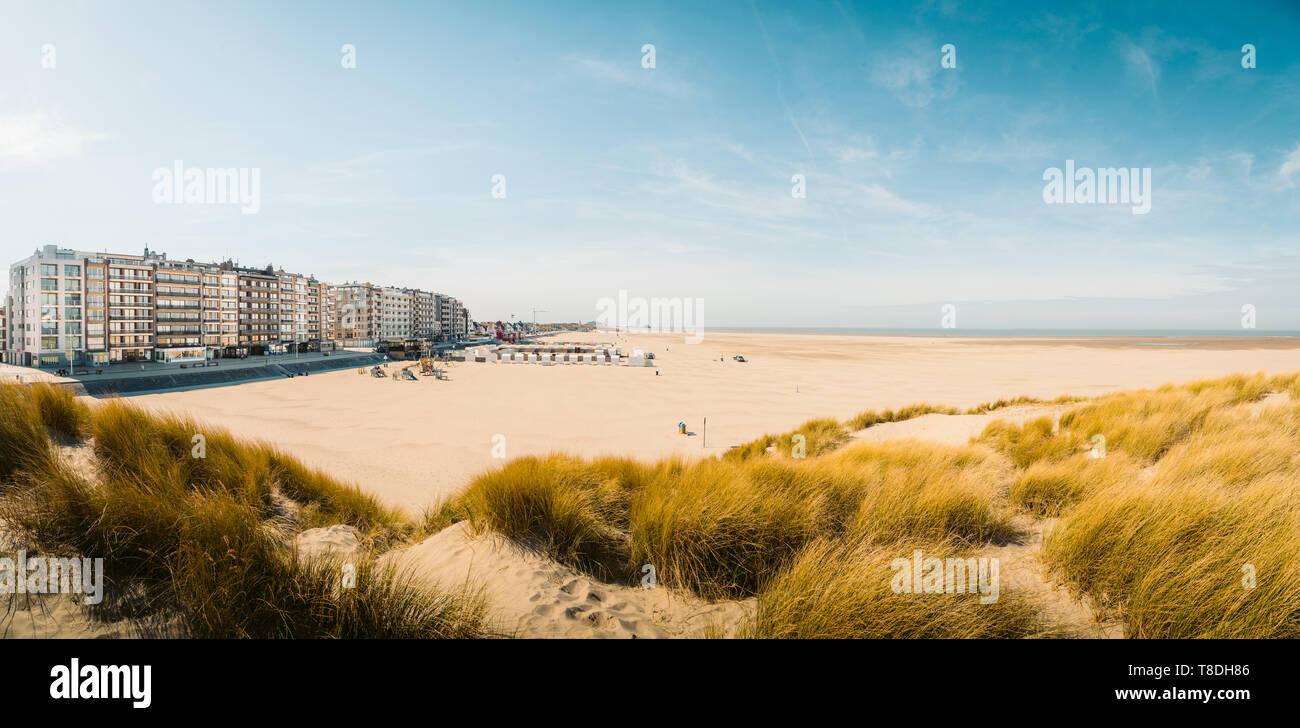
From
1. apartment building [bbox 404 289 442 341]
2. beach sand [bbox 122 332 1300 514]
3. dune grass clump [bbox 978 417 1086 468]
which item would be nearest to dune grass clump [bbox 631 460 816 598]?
dune grass clump [bbox 978 417 1086 468]

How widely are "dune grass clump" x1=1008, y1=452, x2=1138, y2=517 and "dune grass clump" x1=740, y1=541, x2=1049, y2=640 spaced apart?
272 cm

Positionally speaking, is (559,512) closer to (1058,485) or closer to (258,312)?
(1058,485)

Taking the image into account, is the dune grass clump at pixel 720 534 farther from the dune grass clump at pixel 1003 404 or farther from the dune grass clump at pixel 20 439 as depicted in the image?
the dune grass clump at pixel 1003 404

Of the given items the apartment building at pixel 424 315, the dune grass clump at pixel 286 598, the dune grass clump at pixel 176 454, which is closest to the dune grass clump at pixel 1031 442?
the dune grass clump at pixel 286 598

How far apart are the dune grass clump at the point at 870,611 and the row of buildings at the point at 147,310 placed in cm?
8006

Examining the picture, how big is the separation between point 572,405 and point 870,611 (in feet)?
84.5

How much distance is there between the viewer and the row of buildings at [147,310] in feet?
169

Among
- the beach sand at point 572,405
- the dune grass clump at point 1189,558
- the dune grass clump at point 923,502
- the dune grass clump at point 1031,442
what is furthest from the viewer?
the beach sand at point 572,405

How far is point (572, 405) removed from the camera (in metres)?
28.0

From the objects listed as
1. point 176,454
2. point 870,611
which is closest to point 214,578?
point 870,611

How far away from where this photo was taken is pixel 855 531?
4527 mm

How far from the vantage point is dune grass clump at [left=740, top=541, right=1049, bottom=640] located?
9.78 feet

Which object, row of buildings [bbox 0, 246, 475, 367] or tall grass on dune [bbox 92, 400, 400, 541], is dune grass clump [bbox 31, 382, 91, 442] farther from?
row of buildings [bbox 0, 246, 475, 367]
